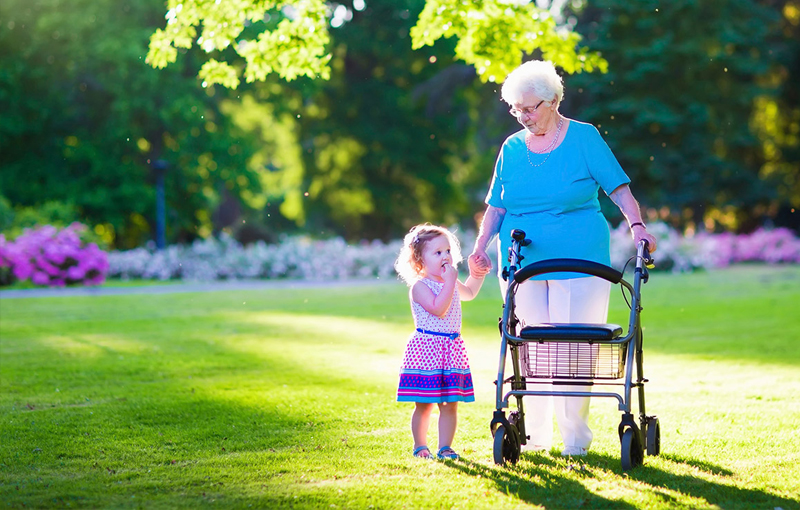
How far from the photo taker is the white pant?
15.7ft

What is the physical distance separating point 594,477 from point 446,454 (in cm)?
75

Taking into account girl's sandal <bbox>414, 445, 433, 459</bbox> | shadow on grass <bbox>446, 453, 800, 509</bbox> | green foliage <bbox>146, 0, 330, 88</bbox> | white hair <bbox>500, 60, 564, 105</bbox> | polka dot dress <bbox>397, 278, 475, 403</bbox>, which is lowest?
shadow on grass <bbox>446, 453, 800, 509</bbox>

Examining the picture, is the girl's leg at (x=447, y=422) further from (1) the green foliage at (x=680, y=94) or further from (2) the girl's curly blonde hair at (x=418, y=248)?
(1) the green foliage at (x=680, y=94)

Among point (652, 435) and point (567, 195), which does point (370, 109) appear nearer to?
point (567, 195)

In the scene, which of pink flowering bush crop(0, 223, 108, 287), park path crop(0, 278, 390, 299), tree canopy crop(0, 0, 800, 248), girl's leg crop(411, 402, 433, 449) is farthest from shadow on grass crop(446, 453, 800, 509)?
tree canopy crop(0, 0, 800, 248)

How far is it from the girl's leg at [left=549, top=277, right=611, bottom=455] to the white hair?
2.89 feet

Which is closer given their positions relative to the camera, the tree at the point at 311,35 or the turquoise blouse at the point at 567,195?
the turquoise blouse at the point at 567,195

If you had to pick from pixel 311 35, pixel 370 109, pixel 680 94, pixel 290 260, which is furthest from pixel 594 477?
pixel 370 109

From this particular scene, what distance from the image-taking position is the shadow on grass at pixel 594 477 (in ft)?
13.0

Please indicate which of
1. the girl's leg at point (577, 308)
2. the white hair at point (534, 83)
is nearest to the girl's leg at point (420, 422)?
the girl's leg at point (577, 308)

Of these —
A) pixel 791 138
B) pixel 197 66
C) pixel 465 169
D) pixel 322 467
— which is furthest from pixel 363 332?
pixel 465 169

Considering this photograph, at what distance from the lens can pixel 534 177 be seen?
4773 mm

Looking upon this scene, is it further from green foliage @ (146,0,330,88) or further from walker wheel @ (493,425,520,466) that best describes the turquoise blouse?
green foliage @ (146,0,330,88)

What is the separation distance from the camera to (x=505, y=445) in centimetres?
458
